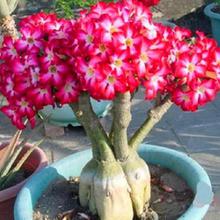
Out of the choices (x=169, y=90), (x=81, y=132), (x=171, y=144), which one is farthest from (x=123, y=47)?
(x=81, y=132)

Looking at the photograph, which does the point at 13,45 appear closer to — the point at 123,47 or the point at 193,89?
the point at 123,47

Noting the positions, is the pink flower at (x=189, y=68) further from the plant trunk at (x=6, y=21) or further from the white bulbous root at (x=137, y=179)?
the plant trunk at (x=6, y=21)

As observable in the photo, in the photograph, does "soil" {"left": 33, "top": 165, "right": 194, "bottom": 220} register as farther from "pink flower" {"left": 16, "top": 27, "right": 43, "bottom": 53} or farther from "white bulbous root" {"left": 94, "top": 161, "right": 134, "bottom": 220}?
"pink flower" {"left": 16, "top": 27, "right": 43, "bottom": 53}

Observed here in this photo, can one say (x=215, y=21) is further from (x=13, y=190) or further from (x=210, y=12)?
(x=13, y=190)

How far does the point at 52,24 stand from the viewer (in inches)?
73.0

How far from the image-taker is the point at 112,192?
75.5 inches

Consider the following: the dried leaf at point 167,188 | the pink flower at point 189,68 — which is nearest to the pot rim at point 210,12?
the dried leaf at point 167,188

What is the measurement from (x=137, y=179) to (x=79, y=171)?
365 mm

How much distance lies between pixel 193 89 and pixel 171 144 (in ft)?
5.97

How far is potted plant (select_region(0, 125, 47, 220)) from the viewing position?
95.7 inches

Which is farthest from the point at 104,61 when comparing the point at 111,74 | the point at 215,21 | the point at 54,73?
the point at 215,21

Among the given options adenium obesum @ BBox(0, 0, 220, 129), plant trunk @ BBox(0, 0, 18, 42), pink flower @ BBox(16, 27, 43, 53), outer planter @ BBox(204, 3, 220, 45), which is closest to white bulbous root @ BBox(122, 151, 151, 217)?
adenium obesum @ BBox(0, 0, 220, 129)

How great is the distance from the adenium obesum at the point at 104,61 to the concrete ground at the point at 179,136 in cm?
146

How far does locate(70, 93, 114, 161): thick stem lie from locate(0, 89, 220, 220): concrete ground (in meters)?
1.33
